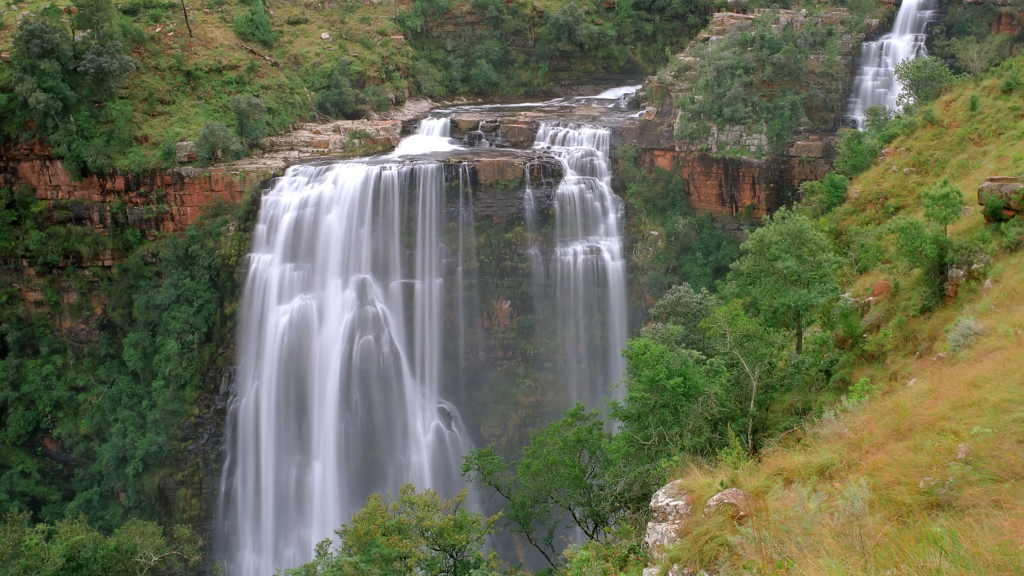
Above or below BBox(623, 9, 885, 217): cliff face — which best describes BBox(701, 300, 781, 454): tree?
below

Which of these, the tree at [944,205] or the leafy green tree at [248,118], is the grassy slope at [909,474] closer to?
the tree at [944,205]

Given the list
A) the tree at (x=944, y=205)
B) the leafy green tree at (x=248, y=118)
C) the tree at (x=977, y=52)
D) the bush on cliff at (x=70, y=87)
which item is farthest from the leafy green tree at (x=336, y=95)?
→ the tree at (x=944, y=205)

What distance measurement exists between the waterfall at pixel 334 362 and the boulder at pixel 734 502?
18090 millimetres

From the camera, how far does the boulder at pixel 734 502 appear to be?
25.7ft

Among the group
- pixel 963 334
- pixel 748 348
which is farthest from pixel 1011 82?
pixel 748 348

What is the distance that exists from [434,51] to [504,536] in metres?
29.2

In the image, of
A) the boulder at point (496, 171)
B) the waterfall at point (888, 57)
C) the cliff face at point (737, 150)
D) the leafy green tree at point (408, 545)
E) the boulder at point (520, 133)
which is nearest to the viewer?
the leafy green tree at point (408, 545)

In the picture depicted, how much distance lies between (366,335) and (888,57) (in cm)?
2566

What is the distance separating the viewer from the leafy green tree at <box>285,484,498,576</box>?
12203 mm

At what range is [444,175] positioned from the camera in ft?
86.8

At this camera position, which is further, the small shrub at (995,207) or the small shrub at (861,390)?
the small shrub at (995,207)

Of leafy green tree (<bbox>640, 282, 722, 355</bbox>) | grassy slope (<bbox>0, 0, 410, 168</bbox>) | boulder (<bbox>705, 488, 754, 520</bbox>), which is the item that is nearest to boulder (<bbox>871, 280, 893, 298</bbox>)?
leafy green tree (<bbox>640, 282, 722, 355</bbox>)

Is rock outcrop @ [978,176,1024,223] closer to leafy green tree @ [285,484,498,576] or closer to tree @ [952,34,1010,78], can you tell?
leafy green tree @ [285,484,498,576]

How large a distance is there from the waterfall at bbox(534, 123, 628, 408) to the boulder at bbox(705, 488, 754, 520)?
18.7m
